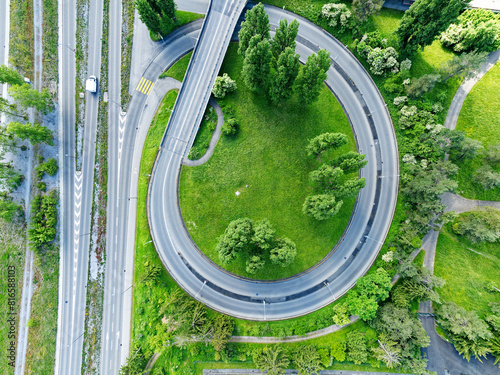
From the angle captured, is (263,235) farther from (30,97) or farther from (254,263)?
(30,97)

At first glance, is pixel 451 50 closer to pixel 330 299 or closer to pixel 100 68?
pixel 330 299

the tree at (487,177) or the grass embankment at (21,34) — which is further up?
the grass embankment at (21,34)

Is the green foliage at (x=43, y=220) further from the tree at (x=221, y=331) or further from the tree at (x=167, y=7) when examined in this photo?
the tree at (x=167, y=7)

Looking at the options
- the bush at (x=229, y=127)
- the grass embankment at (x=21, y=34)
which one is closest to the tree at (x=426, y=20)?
the bush at (x=229, y=127)

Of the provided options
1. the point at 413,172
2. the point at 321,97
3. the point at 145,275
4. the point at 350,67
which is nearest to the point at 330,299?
the point at 413,172

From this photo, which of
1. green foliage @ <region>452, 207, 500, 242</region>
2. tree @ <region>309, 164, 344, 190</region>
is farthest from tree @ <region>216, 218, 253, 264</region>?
green foliage @ <region>452, 207, 500, 242</region>

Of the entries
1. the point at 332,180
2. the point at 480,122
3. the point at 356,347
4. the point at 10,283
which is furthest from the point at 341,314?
the point at 10,283
